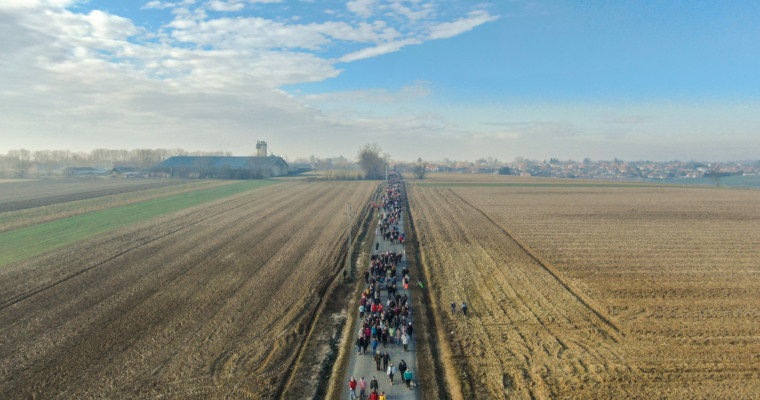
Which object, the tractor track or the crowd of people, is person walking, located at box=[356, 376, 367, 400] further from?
the tractor track

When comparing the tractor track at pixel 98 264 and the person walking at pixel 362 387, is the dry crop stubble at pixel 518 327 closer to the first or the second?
the person walking at pixel 362 387

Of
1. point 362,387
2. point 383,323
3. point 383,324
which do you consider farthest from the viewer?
point 383,323

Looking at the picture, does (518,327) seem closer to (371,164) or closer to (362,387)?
(362,387)

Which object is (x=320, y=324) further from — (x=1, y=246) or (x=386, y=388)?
(x=1, y=246)

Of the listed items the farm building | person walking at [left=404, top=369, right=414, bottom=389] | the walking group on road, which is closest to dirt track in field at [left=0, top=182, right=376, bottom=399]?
the walking group on road

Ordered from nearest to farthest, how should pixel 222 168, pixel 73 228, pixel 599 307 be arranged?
pixel 599 307 → pixel 73 228 → pixel 222 168

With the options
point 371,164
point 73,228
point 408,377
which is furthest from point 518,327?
point 371,164

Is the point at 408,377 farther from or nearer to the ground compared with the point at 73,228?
nearer to the ground
